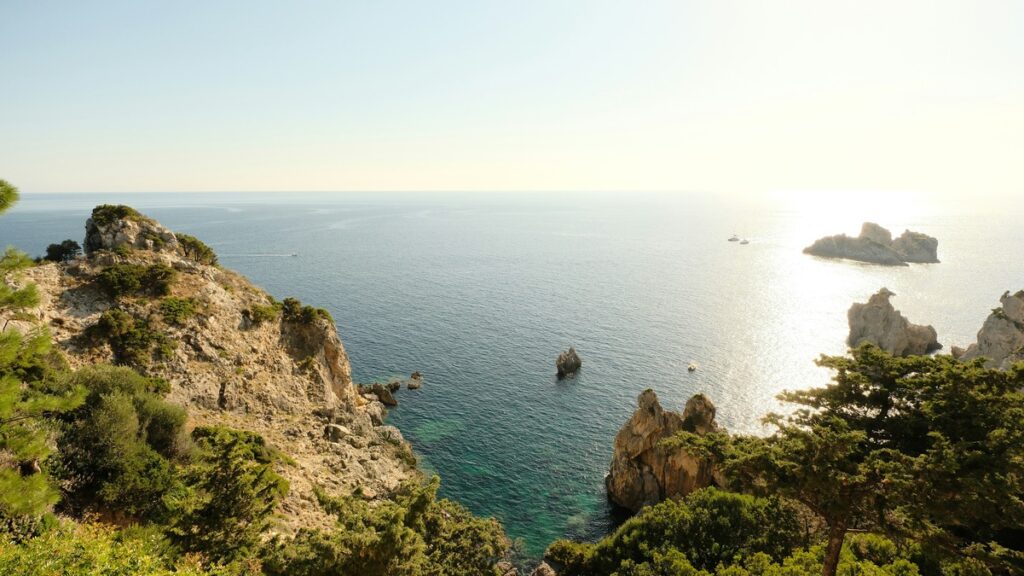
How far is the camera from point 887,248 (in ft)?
561

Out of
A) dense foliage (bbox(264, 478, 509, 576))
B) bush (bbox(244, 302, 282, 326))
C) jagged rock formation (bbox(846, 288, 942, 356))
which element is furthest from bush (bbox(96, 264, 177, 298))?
jagged rock formation (bbox(846, 288, 942, 356))

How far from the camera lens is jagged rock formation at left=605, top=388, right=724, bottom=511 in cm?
4766

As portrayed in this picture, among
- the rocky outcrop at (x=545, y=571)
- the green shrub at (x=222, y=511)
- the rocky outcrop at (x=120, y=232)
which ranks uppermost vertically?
the rocky outcrop at (x=120, y=232)

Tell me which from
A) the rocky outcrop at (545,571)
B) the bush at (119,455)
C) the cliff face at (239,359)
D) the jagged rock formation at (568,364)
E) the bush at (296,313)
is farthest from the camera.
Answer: the jagged rock formation at (568,364)

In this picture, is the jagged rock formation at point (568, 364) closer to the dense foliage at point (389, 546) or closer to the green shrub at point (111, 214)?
the dense foliage at point (389, 546)

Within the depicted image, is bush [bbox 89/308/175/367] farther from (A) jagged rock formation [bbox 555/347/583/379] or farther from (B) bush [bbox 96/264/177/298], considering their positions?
(A) jagged rock formation [bbox 555/347/583/379]

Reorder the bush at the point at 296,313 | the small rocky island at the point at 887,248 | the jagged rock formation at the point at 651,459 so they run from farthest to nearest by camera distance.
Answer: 1. the small rocky island at the point at 887,248
2. the bush at the point at 296,313
3. the jagged rock formation at the point at 651,459

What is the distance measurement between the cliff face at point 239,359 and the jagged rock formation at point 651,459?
73.5 feet

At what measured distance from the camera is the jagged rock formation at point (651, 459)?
156ft

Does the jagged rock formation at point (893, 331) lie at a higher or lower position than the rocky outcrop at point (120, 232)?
lower

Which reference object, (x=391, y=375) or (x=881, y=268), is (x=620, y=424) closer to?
(x=391, y=375)

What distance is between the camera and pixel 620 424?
6284cm

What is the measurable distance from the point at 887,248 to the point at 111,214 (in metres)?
221

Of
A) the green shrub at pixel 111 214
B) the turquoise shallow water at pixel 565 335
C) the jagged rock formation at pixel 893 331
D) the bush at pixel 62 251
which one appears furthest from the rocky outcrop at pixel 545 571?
the jagged rock formation at pixel 893 331
